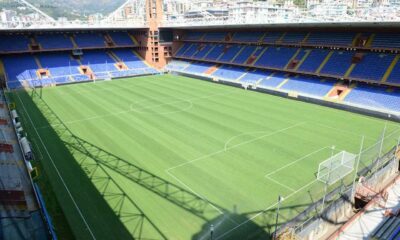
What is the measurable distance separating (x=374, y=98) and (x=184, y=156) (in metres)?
18.8

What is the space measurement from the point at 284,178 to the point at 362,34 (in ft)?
73.7

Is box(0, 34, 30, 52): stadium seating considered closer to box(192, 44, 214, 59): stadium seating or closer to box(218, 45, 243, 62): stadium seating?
box(192, 44, 214, 59): stadium seating

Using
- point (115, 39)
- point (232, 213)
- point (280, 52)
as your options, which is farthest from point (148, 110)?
point (115, 39)

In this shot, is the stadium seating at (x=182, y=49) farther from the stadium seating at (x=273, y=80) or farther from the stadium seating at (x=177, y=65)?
the stadium seating at (x=273, y=80)

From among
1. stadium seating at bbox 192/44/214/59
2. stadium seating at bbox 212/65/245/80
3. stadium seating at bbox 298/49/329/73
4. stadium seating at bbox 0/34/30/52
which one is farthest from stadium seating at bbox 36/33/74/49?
stadium seating at bbox 298/49/329/73

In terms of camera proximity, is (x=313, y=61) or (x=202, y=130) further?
(x=313, y=61)

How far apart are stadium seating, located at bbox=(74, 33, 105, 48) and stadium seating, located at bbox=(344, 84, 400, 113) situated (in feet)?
116

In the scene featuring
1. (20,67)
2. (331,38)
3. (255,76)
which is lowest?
(255,76)

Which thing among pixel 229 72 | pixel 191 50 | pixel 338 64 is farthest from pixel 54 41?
pixel 338 64

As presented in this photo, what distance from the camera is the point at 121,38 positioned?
157 ft

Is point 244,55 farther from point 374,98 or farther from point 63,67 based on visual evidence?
point 63,67

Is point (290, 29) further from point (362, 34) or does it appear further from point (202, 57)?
point (202, 57)

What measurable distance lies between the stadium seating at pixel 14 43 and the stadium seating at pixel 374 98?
39767mm

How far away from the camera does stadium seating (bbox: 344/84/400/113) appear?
81.3 feet
